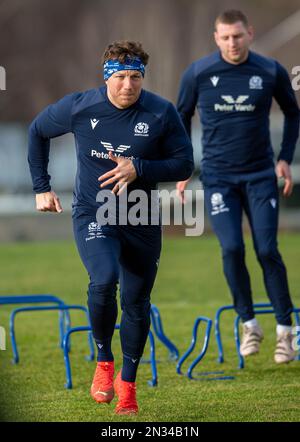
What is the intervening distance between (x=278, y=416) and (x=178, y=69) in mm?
30992

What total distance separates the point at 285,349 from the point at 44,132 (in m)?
2.85

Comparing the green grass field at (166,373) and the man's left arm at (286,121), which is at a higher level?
the man's left arm at (286,121)

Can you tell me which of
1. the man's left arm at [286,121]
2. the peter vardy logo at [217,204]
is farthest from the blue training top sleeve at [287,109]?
the peter vardy logo at [217,204]

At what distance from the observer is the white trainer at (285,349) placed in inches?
375

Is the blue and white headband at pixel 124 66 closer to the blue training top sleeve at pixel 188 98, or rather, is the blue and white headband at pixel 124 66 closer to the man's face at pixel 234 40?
the man's face at pixel 234 40

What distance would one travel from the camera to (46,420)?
748cm

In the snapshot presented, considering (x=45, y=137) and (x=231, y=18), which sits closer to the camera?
(x=45, y=137)

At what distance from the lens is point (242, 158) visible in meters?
9.72

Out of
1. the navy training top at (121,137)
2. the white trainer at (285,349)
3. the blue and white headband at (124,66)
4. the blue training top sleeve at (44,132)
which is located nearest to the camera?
the blue and white headband at (124,66)

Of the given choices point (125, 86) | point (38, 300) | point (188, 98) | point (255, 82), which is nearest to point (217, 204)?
point (188, 98)

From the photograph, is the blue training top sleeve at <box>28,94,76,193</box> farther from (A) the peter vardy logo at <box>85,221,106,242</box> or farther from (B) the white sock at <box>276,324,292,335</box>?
(B) the white sock at <box>276,324,292,335</box>

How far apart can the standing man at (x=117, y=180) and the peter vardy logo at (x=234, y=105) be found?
2.08 meters

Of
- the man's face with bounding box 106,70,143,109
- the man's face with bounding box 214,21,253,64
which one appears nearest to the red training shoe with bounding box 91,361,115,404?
the man's face with bounding box 106,70,143,109

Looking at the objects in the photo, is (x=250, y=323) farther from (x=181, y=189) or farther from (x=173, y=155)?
(x=173, y=155)
